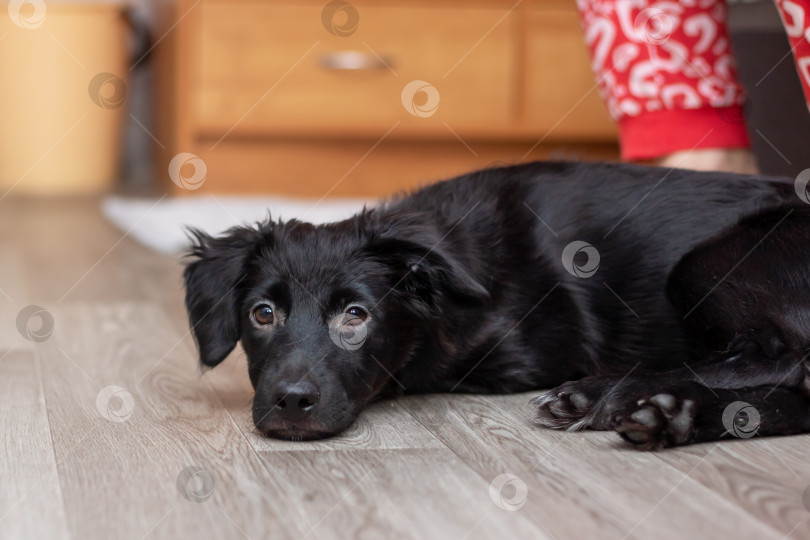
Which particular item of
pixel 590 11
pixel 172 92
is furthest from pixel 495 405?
pixel 172 92

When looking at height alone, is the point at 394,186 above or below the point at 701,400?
below

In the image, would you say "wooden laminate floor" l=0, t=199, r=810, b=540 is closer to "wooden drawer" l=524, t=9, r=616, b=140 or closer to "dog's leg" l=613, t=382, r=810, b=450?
"dog's leg" l=613, t=382, r=810, b=450

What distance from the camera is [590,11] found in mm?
2402

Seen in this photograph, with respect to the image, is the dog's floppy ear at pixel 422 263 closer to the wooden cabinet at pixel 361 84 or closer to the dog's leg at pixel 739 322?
the dog's leg at pixel 739 322

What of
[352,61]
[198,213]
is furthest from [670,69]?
[352,61]

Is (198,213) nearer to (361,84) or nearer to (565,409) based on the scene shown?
(361,84)

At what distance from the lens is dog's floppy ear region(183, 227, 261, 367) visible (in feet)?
5.26

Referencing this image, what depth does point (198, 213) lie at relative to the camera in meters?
3.93

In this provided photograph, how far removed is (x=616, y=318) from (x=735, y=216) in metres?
0.26

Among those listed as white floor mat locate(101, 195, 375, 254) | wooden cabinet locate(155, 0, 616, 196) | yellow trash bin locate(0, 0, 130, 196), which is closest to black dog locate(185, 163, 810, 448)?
white floor mat locate(101, 195, 375, 254)

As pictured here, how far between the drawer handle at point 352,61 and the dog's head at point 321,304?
2976 mm

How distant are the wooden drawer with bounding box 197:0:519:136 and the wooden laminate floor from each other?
2806mm

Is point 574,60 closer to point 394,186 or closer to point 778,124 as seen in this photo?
point 394,186

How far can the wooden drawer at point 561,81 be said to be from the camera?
4.52 meters
